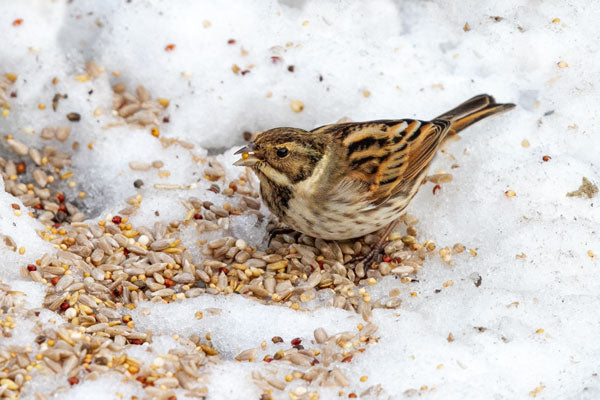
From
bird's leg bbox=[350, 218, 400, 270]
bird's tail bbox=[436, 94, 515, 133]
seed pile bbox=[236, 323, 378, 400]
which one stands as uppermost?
bird's tail bbox=[436, 94, 515, 133]

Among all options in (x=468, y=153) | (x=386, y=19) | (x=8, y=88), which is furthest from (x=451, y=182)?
(x=8, y=88)

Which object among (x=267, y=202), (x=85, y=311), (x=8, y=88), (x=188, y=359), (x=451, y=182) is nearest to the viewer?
(x=188, y=359)

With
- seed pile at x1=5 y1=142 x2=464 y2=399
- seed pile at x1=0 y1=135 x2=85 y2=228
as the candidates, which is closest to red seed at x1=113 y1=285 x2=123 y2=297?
seed pile at x1=5 y1=142 x2=464 y2=399

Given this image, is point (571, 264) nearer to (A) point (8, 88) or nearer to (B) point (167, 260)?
(B) point (167, 260)

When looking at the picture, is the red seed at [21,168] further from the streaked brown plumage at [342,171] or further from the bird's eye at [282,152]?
the bird's eye at [282,152]

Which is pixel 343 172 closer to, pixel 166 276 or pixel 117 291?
pixel 166 276

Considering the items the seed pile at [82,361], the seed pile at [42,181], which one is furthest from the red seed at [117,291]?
the seed pile at [42,181]

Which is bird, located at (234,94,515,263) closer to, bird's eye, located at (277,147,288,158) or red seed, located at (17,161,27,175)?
bird's eye, located at (277,147,288,158)
